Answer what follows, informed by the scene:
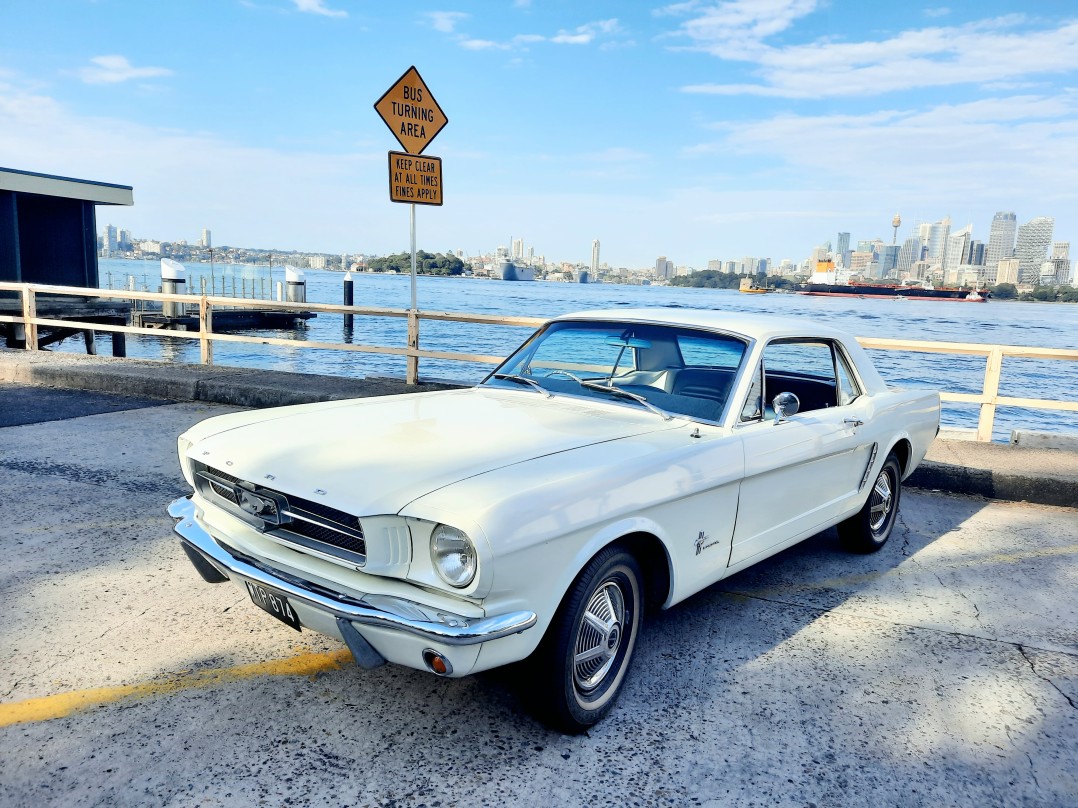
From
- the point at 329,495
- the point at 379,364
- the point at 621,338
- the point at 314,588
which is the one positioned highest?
the point at 621,338

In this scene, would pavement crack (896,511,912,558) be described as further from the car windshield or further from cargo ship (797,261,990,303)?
cargo ship (797,261,990,303)

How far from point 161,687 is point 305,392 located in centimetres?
587

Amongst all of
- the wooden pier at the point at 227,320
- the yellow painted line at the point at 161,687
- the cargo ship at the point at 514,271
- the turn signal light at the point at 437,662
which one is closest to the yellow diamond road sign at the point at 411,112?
the yellow painted line at the point at 161,687

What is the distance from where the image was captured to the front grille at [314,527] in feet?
8.42

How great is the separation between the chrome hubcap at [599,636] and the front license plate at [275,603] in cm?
97

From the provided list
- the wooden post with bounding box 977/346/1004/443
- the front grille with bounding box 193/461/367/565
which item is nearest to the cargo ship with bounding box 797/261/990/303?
the wooden post with bounding box 977/346/1004/443

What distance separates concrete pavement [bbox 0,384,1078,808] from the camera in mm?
2455

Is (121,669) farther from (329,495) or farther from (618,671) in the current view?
(618,671)

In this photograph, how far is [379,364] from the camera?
26203 millimetres

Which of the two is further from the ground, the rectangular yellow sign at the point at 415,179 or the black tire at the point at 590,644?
the rectangular yellow sign at the point at 415,179

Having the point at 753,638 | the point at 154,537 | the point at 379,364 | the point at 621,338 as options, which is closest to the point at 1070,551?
the point at 753,638

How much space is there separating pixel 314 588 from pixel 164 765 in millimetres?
689

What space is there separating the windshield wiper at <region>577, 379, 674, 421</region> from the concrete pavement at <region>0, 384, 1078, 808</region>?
1.01 metres

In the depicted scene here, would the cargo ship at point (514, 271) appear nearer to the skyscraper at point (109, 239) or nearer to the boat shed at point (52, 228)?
the skyscraper at point (109, 239)
